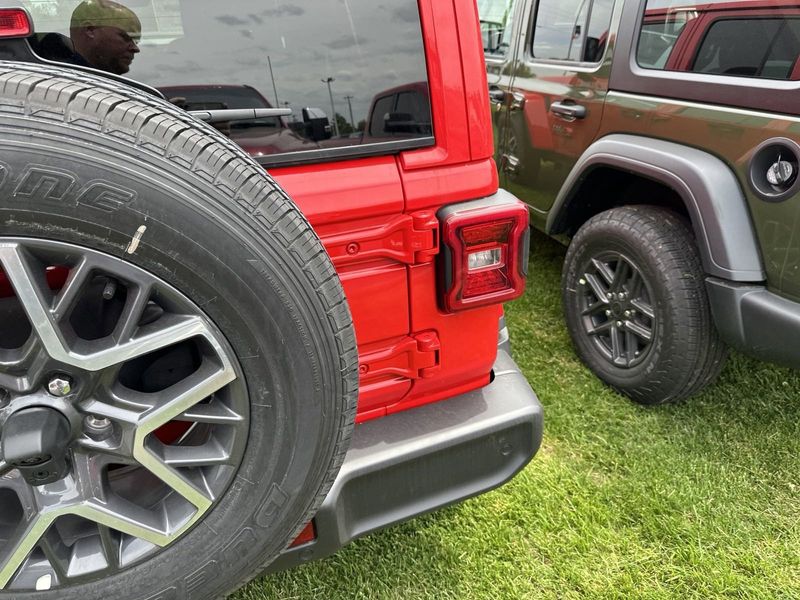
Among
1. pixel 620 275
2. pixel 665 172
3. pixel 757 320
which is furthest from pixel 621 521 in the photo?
pixel 665 172

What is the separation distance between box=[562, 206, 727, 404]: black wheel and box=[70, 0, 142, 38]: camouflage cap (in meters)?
2.19

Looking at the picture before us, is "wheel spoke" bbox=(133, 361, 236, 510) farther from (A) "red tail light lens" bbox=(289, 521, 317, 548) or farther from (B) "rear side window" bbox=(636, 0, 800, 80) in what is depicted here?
(B) "rear side window" bbox=(636, 0, 800, 80)

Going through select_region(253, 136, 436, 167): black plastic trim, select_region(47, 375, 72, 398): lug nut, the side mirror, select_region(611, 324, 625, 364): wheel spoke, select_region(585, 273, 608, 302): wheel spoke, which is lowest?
select_region(611, 324, 625, 364): wheel spoke

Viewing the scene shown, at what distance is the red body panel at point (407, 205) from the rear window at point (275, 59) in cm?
5

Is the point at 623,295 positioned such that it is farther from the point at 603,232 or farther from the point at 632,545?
the point at 632,545

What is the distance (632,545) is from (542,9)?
2.91 metres

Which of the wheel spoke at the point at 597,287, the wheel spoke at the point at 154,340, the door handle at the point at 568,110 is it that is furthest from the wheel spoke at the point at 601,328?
the wheel spoke at the point at 154,340

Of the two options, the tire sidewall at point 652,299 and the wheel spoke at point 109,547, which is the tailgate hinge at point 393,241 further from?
the tire sidewall at point 652,299

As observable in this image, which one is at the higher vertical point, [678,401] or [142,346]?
[142,346]

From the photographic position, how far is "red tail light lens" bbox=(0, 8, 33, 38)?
105 cm

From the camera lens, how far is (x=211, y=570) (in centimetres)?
126

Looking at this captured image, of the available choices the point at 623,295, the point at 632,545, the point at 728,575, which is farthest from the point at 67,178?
the point at 623,295

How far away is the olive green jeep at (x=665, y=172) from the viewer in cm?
213

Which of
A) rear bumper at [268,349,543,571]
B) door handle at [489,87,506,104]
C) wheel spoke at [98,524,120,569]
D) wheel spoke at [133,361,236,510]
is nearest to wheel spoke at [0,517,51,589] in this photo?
wheel spoke at [98,524,120,569]
